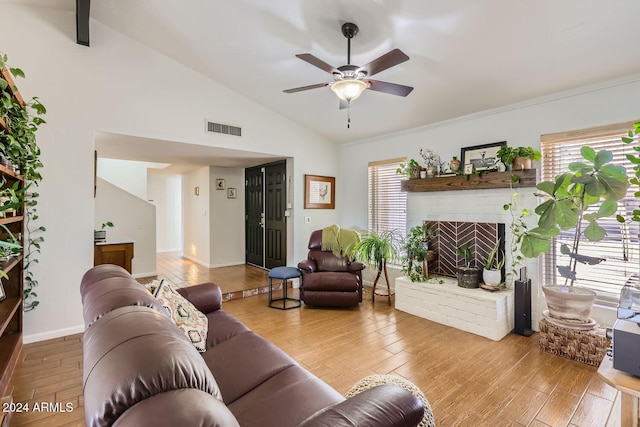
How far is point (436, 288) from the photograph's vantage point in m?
3.48

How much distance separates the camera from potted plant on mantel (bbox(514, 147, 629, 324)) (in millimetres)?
2398

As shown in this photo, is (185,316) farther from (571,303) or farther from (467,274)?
(571,303)

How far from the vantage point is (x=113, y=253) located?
12.8ft

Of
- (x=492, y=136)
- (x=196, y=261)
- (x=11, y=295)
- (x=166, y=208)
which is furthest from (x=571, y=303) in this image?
(x=166, y=208)

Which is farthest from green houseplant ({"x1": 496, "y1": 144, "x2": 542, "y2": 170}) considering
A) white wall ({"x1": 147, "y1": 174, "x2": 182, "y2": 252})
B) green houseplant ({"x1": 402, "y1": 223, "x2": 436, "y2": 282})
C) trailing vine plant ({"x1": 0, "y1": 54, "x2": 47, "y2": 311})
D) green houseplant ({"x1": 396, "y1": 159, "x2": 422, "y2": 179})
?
white wall ({"x1": 147, "y1": 174, "x2": 182, "y2": 252})

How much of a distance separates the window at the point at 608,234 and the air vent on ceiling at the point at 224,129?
3.60 metres

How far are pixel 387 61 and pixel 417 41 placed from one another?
77 cm

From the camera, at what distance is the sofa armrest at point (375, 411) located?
923 millimetres

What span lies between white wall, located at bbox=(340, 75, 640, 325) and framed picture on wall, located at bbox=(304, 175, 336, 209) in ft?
1.25

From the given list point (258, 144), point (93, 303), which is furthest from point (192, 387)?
point (258, 144)

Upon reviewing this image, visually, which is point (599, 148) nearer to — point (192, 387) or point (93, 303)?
point (192, 387)

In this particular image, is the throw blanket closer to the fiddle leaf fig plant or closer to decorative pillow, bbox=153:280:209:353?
Answer: the fiddle leaf fig plant

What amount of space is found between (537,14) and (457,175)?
1.79m

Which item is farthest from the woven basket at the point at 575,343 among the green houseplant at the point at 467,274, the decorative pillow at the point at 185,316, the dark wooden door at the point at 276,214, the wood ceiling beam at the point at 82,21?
the wood ceiling beam at the point at 82,21
